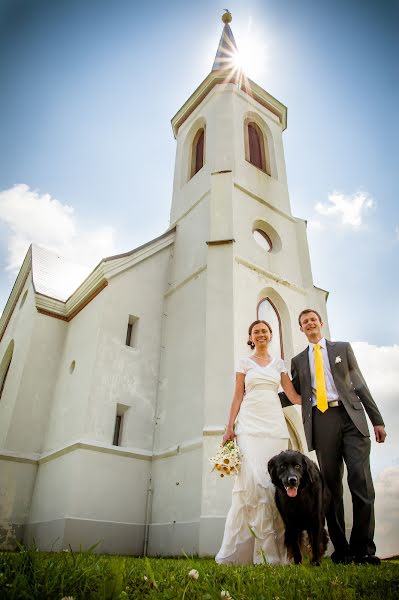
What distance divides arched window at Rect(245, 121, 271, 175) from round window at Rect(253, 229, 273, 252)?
3.61 m

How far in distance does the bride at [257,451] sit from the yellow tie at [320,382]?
1.33ft

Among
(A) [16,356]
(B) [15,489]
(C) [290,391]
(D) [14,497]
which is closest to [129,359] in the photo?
(B) [15,489]

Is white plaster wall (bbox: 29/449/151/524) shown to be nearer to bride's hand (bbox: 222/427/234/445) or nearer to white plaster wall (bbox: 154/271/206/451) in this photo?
white plaster wall (bbox: 154/271/206/451)

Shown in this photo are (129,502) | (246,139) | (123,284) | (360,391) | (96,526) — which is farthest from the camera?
(246,139)

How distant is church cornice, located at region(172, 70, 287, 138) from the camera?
57.4 ft

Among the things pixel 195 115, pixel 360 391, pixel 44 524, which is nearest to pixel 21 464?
pixel 44 524

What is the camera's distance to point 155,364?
38.4 ft

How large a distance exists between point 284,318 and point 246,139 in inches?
321

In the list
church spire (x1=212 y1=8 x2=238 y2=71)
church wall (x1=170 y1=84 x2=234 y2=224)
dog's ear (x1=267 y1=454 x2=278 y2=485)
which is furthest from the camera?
church spire (x1=212 y1=8 x2=238 y2=71)

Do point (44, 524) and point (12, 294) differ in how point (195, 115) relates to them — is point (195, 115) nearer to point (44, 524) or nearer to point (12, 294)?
point (12, 294)

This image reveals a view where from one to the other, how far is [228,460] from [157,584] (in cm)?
211

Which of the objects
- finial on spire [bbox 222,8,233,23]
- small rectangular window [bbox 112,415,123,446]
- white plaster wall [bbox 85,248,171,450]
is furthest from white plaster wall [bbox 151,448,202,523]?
finial on spire [bbox 222,8,233,23]

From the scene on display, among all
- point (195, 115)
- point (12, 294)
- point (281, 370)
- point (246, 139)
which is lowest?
point (281, 370)

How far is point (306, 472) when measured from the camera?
3.77 m
